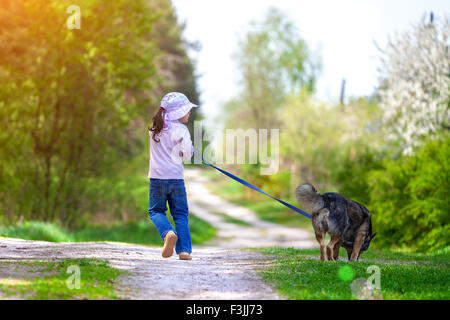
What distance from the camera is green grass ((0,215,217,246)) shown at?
14455 mm

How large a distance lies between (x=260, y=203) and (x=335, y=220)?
42090 millimetres

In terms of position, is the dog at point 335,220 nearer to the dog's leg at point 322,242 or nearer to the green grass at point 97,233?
the dog's leg at point 322,242

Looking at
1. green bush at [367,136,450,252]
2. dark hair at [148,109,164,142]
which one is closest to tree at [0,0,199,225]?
green bush at [367,136,450,252]

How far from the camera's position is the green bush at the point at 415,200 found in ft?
52.3

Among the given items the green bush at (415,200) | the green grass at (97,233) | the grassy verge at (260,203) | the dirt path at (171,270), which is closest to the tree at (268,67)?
the grassy verge at (260,203)

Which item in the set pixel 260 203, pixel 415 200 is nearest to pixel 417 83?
pixel 415 200

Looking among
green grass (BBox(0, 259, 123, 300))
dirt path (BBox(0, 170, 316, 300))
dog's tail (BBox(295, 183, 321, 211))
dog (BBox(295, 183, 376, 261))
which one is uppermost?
dog's tail (BBox(295, 183, 321, 211))

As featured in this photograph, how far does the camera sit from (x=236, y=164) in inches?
2415

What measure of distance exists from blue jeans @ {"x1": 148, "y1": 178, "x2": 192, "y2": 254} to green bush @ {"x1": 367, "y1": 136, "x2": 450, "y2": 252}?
8840mm

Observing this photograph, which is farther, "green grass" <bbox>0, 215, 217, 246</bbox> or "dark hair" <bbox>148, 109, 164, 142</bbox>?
"green grass" <bbox>0, 215, 217, 246</bbox>

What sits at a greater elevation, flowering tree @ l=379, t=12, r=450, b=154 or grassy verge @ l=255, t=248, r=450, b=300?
flowering tree @ l=379, t=12, r=450, b=154

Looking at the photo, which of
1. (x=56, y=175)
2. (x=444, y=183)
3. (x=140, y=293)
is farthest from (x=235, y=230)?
(x=140, y=293)

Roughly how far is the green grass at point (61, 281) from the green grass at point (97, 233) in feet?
19.8

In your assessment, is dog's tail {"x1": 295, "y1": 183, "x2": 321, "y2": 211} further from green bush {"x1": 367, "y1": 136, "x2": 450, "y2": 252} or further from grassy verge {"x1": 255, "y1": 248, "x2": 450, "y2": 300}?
green bush {"x1": 367, "y1": 136, "x2": 450, "y2": 252}
